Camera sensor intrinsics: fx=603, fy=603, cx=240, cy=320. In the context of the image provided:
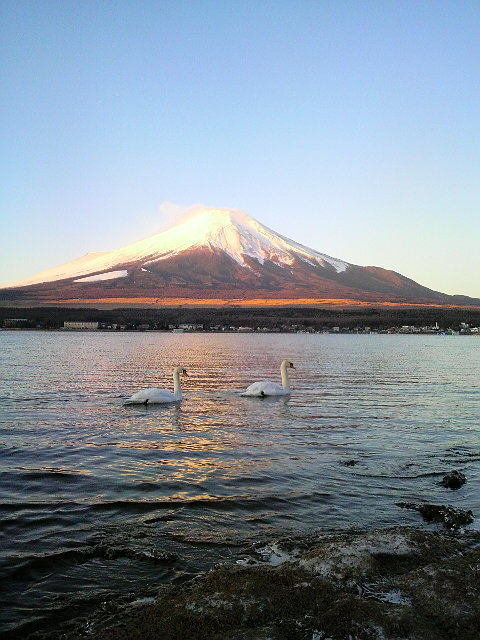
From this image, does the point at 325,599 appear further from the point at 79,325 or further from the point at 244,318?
the point at 244,318

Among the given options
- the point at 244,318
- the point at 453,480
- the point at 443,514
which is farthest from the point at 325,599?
the point at 244,318

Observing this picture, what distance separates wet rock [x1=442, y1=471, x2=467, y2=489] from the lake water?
134 mm

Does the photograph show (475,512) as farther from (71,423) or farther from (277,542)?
(71,423)

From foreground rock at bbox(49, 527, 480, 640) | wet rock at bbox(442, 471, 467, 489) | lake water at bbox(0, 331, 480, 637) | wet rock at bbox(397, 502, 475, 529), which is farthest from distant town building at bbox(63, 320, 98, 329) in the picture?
foreground rock at bbox(49, 527, 480, 640)

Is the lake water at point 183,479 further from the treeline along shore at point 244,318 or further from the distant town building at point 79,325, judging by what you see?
the treeline along shore at point 244,318

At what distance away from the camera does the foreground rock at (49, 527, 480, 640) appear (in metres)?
5.17

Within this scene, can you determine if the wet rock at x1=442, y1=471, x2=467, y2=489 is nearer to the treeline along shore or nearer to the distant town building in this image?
the distant town building

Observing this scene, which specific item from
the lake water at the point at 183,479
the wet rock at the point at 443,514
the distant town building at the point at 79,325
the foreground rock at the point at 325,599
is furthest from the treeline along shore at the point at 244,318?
the foreground rock at the point at 325,599

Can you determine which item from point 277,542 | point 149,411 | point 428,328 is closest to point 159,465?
point 277,542

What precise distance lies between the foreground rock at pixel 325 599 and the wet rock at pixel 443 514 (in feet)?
4.21

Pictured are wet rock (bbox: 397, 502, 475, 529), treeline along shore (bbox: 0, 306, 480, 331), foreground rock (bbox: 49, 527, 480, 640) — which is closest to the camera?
foreground rock (bbox: 49, 527, 480, 640)

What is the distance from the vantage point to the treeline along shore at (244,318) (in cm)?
14900

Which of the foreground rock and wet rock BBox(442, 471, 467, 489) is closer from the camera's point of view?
the foreground rock

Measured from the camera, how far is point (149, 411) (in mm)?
19188
